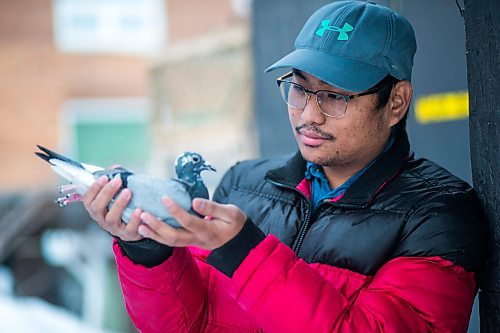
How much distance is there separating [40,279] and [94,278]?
0.44 m

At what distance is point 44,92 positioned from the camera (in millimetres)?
11352

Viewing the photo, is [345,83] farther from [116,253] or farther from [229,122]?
[229,122]

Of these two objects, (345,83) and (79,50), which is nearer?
(345,83)

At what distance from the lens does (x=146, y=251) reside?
1193 millimetres

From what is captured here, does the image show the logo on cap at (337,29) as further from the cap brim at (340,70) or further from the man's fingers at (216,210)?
the man's fingers at (216,210)

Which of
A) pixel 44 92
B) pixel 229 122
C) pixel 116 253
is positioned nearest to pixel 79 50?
pixel 44 92

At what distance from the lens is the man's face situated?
129cm

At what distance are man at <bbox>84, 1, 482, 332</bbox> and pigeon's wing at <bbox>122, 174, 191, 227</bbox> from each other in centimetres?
2

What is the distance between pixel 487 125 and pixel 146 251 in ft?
2.18

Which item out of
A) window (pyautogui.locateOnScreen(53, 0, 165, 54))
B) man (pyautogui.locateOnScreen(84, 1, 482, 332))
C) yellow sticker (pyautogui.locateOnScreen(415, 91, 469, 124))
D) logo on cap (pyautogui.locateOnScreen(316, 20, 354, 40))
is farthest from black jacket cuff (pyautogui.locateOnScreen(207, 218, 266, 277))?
window (pyautogui.locateOnScreen(53, 0, 165, 54))

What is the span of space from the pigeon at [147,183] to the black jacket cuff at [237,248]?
0.08m

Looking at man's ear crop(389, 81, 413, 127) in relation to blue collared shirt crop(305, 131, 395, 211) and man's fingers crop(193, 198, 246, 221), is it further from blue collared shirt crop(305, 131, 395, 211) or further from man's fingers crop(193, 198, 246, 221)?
man's fingers crop(193, 198, 246, 221)

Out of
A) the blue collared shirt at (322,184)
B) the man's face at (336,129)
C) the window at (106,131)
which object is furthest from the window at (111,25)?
the man's face at (336,129)

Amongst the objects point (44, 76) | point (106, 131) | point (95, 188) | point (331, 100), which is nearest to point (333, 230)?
point (331, 100)
